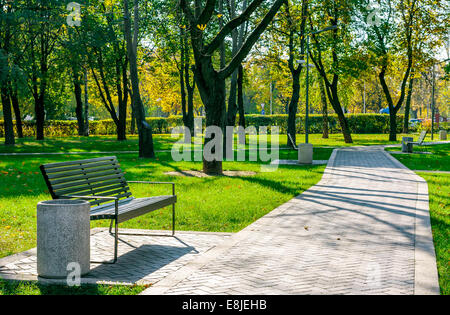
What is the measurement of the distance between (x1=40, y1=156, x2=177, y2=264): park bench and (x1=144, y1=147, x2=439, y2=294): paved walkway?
1039mm

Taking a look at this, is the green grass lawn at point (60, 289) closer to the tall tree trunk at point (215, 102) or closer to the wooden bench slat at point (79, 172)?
the wooden bench slat at point (79, 172)

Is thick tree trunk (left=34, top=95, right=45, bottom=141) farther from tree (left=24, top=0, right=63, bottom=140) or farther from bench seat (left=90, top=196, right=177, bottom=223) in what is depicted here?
bench seat (left=90, top=196, right=177, bottom=223)

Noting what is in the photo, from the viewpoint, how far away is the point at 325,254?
6.12 m

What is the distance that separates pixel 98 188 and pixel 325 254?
3.24m

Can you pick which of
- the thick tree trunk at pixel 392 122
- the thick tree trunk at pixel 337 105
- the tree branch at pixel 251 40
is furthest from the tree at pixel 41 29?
the thick tree trunk at pixel 392 122

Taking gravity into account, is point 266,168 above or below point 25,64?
below

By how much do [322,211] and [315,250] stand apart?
296cm

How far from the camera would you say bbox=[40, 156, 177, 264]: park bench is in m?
6.03

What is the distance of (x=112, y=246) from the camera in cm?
675

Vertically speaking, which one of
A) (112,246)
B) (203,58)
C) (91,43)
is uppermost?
(91,43)

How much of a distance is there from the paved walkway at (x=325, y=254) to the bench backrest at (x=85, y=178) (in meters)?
1.84

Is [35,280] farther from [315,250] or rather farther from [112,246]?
[315,250]

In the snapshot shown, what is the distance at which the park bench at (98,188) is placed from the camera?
237 inches

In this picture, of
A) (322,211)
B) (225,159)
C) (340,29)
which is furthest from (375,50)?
(322,211)
